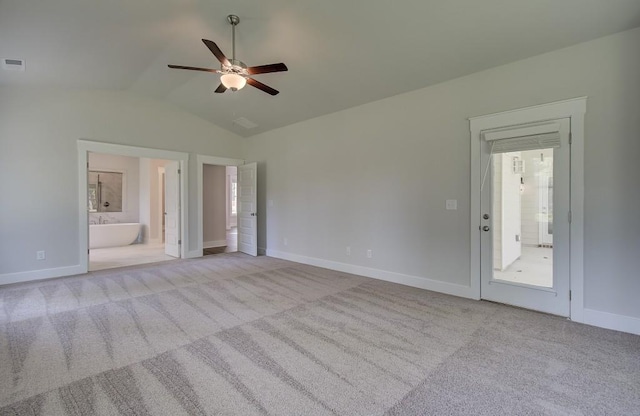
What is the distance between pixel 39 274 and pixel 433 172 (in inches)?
245

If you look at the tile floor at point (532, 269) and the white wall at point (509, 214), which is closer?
the tile floor at point (532, 269)

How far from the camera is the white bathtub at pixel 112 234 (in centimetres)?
754

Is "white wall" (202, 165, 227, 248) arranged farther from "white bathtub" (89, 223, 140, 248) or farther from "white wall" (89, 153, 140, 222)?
"white wall" (89, 153, 140, 222)

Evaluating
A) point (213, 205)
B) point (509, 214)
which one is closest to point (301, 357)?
point (509, 214)

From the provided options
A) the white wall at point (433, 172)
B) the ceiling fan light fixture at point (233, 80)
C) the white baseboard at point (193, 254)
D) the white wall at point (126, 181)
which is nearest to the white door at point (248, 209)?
the white wall at point (433, 172)

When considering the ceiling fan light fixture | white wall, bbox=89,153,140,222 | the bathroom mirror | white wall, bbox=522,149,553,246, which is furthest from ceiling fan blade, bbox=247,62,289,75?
the bathroom mirror

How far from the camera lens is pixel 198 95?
544 cm

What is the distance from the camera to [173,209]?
21.0 feet

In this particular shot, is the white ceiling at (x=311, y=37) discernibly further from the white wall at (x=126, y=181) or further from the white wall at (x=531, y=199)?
the white wall at (x=126, y=181)

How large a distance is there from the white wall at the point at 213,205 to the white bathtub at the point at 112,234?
2064 millimetres

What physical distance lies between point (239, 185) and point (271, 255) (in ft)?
6.24

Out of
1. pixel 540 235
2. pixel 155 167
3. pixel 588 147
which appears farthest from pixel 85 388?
pixel 155 167

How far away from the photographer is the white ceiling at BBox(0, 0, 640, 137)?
2760 mm

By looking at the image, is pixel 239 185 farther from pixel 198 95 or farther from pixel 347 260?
pixel 347 260
